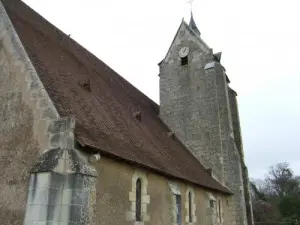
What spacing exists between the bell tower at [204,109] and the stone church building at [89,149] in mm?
66

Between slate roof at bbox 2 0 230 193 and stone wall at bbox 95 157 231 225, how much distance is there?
0.33 meters

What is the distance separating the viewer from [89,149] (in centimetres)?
760

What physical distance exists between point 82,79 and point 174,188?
5001 mm

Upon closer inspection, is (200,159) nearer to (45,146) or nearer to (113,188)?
(113,188)

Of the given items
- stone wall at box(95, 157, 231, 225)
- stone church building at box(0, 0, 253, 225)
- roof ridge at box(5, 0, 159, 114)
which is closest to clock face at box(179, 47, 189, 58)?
stone church building at box(0, 0, 253, 225)

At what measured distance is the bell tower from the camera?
53.1ft

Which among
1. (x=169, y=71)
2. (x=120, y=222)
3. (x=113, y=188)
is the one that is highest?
(x=169, y=71)

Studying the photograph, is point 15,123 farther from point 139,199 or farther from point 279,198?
point 279,198

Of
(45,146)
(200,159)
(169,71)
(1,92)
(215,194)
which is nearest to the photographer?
(45,146)

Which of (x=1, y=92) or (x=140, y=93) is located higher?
(x=140, y=93)

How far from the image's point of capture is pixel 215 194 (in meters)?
15.0

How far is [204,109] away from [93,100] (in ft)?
28.6

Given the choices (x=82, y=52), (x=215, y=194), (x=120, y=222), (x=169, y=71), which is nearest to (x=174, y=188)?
(x=120, y=222)

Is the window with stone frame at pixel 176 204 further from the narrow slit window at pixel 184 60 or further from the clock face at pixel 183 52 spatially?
the clock face at pixel 183 52
